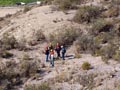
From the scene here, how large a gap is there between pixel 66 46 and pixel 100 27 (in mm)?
3639

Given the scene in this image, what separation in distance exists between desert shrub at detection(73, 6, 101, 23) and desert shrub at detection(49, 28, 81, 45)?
270 cm

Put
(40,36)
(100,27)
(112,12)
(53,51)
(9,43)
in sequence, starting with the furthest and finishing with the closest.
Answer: (112,12) < (100,27) < (40,36) < (9,43) < (53,51)

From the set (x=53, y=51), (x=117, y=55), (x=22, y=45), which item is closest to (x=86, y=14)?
(x=22, y=45)

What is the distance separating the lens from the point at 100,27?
124 ft

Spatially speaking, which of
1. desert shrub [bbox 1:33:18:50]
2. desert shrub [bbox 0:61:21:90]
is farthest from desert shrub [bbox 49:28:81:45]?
desert shrub [bbox 0:61:21:90]

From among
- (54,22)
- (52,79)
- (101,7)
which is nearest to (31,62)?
(52,79)

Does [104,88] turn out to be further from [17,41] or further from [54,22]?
[54,22]

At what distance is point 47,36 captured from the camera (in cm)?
3825

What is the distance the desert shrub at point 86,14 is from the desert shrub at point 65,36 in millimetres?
2703

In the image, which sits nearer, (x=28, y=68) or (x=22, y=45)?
(x=28, y=68)

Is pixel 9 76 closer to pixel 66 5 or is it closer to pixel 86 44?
pixel 86 44

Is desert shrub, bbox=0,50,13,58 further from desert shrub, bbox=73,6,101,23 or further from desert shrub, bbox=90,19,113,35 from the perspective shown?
desert shrub, bbox=73,6,101,23

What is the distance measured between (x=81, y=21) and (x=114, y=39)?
5.42 metres

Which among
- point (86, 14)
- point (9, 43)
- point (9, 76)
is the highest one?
point (86, 14)
